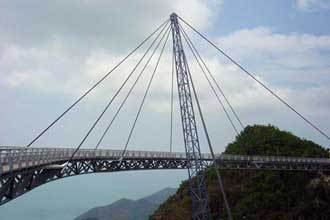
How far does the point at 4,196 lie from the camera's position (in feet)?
113

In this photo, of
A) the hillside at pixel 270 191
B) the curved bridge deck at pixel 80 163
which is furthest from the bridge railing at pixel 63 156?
the hillside at pixel 270 191

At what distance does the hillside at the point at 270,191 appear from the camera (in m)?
101

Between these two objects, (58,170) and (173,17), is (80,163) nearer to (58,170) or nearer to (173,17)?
(58,170)

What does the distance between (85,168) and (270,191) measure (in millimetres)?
60116

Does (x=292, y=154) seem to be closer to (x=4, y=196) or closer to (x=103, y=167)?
(x=103, y=167)

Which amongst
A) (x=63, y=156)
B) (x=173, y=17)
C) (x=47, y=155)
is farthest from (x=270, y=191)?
(x=47, y=155)

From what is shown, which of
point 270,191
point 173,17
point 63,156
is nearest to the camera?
point 63,156

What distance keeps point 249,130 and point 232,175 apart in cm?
2352

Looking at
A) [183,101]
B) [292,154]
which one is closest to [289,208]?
[292,154]

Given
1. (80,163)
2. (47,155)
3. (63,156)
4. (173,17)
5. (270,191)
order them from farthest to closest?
(270,191) → (173,17) → (80,163) → (63,156) → (47,155)

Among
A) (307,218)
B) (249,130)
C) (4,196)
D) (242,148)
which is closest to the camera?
(4,196)

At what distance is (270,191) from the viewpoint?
353 ft

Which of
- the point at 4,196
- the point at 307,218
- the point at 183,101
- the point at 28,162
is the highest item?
the point at 183,101

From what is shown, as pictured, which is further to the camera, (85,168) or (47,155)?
(85,168)
